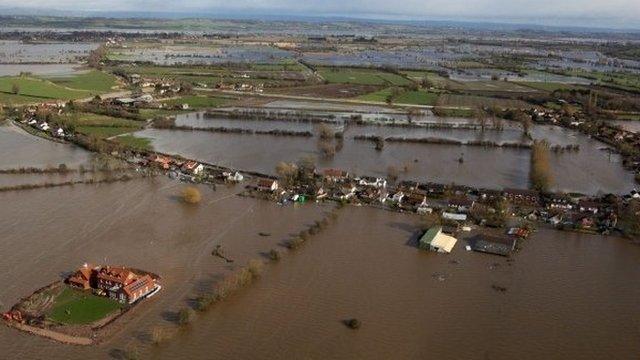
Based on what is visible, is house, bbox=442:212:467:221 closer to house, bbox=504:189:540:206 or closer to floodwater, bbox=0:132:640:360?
floodwater, bbox=0:132:640:360

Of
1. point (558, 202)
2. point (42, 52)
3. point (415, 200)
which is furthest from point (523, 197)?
point (42, 52)

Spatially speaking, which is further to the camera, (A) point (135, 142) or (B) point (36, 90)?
(B) point (36, 90)

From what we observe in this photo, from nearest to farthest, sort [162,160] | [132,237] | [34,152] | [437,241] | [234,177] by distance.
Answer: [437,241] → [132,237] → [234,177] → [162,160] → [34,152]

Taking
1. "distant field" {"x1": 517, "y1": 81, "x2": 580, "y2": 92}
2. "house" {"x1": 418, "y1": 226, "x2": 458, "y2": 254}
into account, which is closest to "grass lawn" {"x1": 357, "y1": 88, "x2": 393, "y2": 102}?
"distant field" {"x1": 517, "y1": 81, "x2": 580, "y2": 92}

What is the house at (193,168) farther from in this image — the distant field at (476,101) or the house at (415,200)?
the distant field at (476,101)

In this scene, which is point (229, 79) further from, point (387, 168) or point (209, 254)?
point (209, 254)

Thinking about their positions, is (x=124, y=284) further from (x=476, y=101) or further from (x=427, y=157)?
(x=476, y=101)
